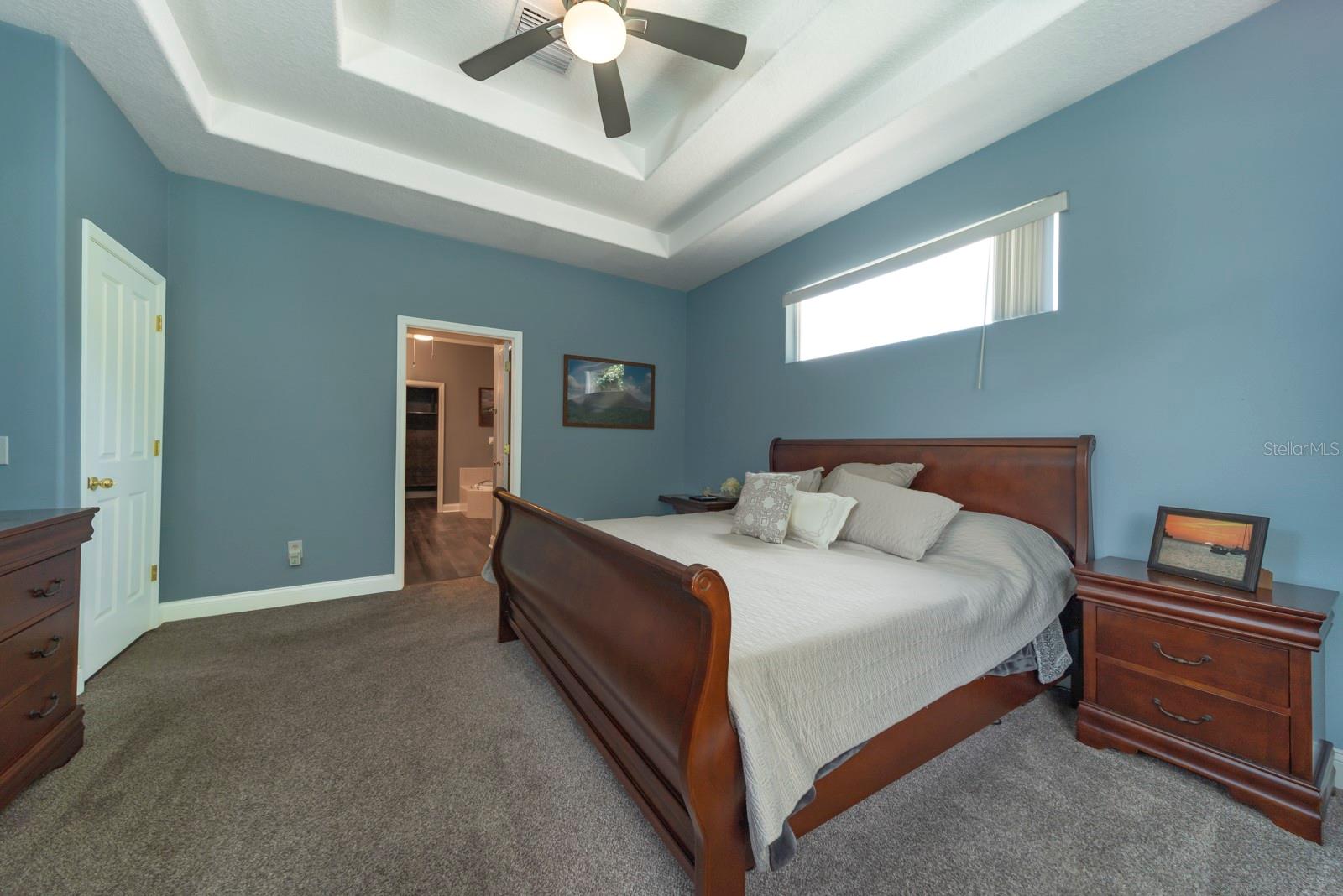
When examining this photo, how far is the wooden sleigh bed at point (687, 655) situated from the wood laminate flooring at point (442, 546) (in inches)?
65.7

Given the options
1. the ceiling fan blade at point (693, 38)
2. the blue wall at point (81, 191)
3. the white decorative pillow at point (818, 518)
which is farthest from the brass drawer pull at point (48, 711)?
the ceiling fan blade at point (693, 38)

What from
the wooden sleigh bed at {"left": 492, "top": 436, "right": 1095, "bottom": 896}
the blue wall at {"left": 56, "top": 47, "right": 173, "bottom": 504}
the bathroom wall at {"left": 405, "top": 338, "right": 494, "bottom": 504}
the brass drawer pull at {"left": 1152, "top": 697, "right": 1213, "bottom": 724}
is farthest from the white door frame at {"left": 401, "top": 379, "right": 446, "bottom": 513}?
the brass drawer pull at {"left": 1152, "top": 697, "right": 1213, "bottom": 724}

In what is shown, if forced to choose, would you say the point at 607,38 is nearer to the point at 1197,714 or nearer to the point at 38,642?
the point at 38,642

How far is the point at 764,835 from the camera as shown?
989mm

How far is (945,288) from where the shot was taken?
8.87ft

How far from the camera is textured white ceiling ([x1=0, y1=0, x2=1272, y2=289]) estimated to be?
75.1 inches

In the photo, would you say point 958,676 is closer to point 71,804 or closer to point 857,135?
point 857,135

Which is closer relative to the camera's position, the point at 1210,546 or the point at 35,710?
the point at 35,710

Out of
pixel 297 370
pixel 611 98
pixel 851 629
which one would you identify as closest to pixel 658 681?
pixel 851 629

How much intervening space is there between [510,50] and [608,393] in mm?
2719

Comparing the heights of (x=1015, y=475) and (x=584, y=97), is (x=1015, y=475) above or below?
below

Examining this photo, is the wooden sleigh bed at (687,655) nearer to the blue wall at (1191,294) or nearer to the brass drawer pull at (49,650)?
the blue wall at (1191,294)

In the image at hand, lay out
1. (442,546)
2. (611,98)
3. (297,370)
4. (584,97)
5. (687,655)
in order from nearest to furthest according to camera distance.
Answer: (687,655) → (611,98) → (584,97) → (297,370) → (442,546)

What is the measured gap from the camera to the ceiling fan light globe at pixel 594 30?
1.75 m
